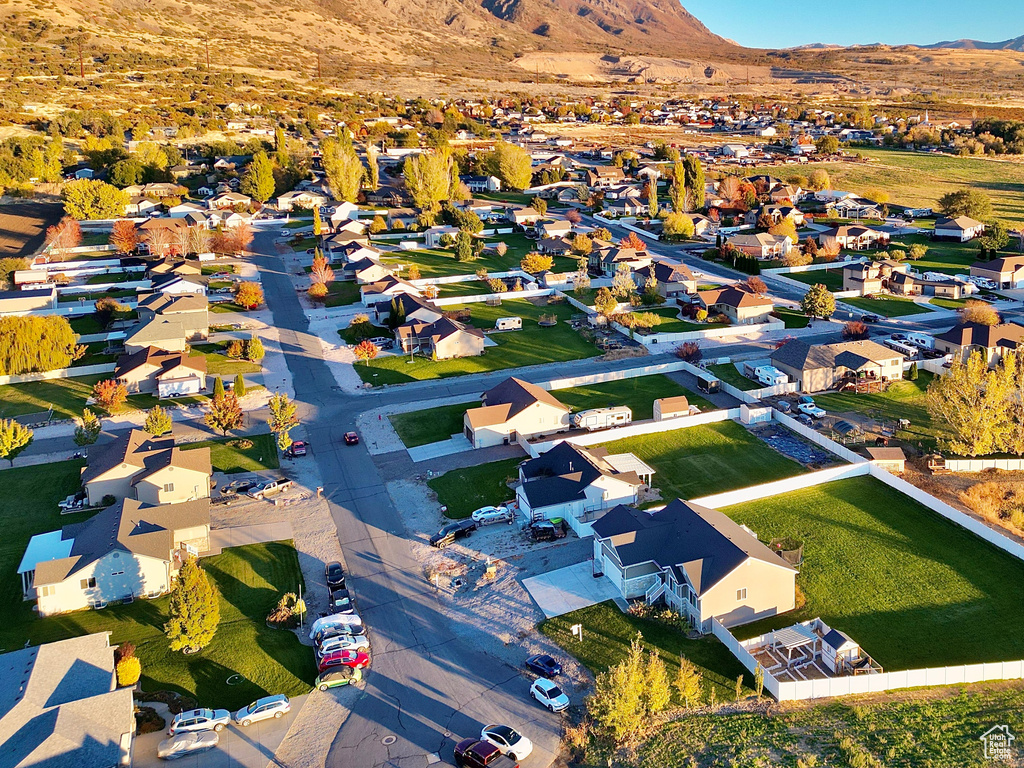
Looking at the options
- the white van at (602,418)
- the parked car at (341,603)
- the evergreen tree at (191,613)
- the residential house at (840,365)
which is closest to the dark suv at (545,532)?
the parked car at (341,603)

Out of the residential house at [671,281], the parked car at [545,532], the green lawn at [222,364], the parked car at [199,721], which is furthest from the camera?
the residential house at [671,281]

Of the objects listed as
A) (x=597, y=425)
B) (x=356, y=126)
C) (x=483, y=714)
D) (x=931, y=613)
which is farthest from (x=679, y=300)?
(x=356, y=126)

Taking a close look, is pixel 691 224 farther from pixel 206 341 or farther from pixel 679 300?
pixel 206 341

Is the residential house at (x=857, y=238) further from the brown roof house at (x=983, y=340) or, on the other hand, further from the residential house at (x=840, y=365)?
the residential house at (x=840, y=365)

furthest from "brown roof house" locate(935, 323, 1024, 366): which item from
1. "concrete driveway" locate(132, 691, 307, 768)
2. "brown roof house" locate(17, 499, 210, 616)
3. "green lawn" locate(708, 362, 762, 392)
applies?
→ "brown roof house" locate(17, 499, 210, 616)

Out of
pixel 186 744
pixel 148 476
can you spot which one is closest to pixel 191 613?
pixel 186 744

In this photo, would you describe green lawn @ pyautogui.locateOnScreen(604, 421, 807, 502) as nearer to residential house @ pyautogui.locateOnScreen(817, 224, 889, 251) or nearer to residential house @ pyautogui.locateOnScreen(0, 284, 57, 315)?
residential house @ pyautogui.locateOnScreen(817, 224, 889, 251)
